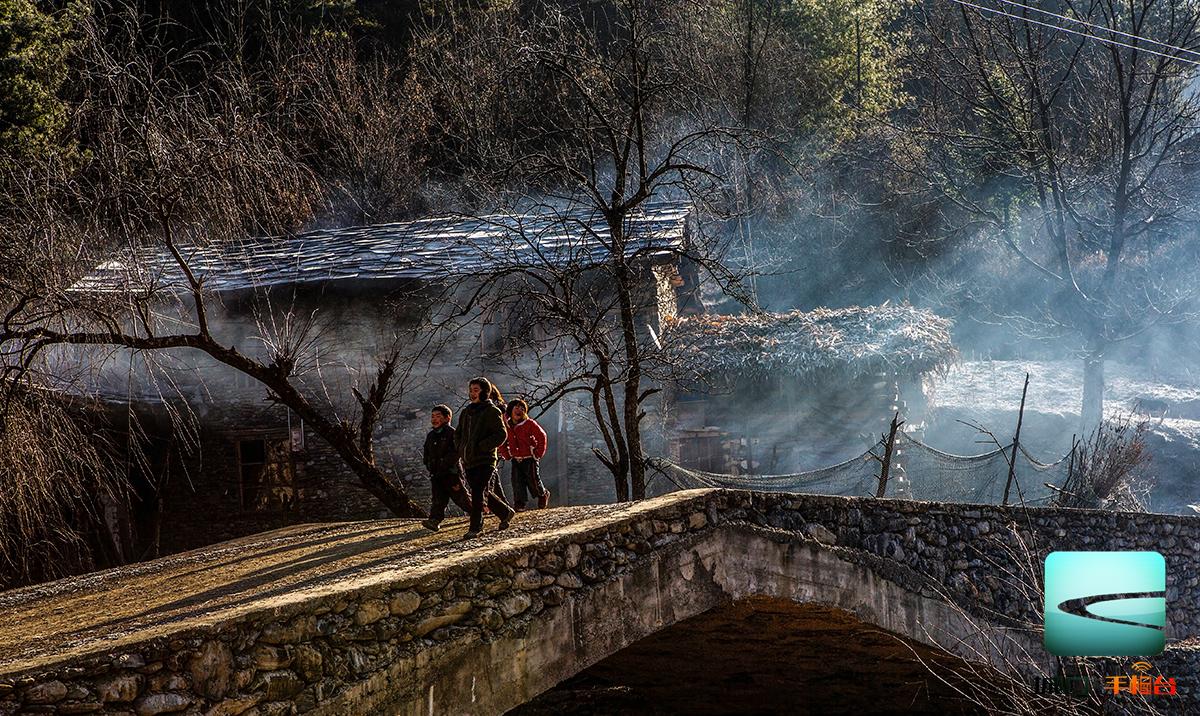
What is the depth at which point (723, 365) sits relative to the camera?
19.5m

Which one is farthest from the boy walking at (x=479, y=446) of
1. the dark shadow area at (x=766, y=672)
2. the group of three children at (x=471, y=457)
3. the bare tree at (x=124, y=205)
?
the bare tree at (x=124, y=205)

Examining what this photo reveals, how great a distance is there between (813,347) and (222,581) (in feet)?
41.8

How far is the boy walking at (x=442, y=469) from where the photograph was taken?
947 centimetres

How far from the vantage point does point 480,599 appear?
7.00 m

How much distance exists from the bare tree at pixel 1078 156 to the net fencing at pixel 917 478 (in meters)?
4.29

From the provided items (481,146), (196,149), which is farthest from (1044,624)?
(481,146)

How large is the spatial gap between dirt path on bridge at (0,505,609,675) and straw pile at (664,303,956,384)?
9159mm

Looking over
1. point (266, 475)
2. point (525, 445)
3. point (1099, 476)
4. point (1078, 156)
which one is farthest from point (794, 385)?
point (1078, 156)

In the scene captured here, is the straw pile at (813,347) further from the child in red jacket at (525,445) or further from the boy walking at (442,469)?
the boy walking at (442,469)

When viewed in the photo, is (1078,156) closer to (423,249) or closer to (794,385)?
(794,385)

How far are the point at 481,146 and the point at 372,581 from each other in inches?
808

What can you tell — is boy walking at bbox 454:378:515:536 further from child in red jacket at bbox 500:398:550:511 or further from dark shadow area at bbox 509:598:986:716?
child in red jacket at bbox 500:398:550:511

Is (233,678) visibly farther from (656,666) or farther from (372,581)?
(656,666)

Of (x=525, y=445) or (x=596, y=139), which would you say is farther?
(x=596, y=139)
